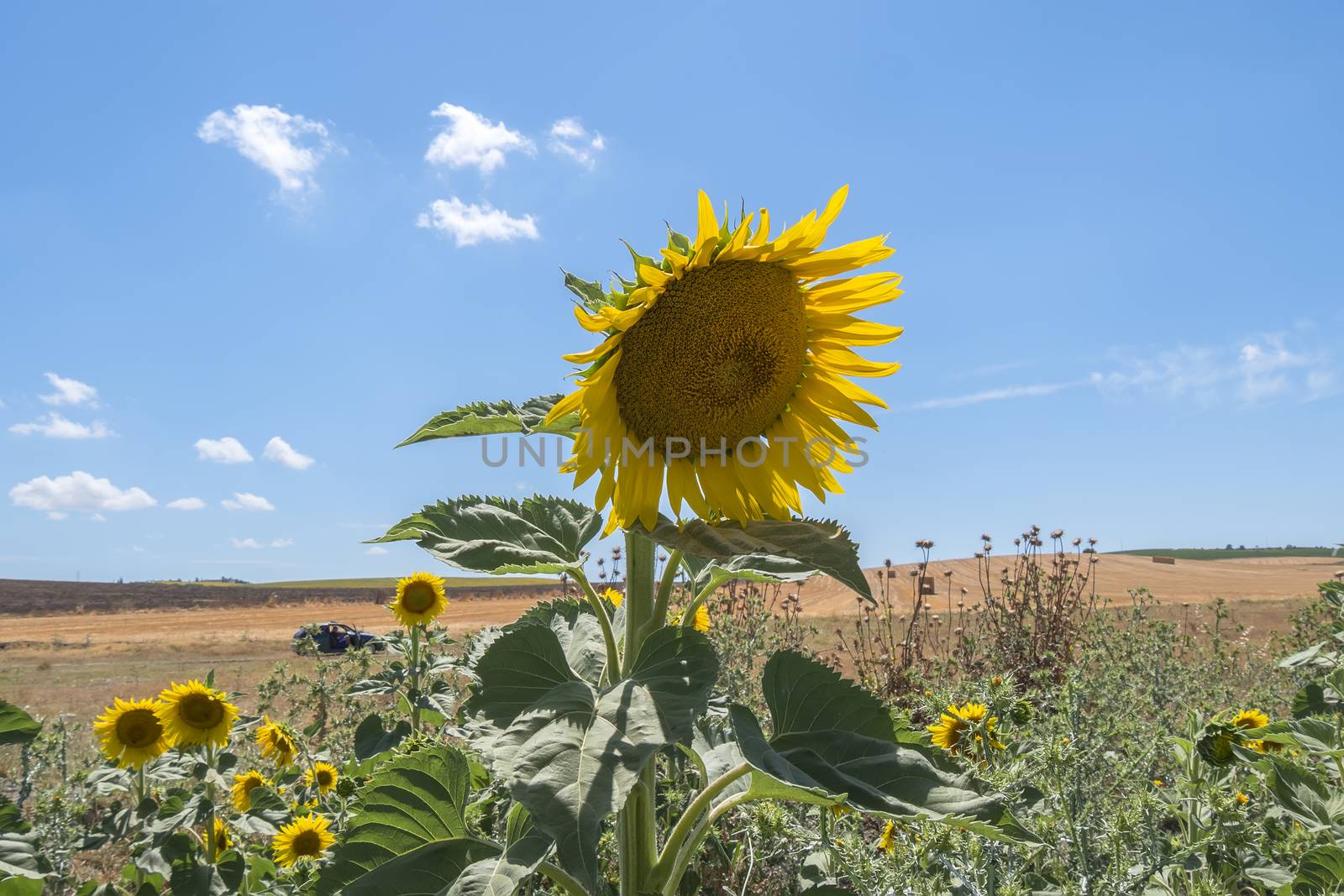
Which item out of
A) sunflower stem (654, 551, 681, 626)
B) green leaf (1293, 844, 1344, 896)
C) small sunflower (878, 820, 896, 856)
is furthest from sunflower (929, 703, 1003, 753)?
sunflower stem (654, 551, 681, 626)

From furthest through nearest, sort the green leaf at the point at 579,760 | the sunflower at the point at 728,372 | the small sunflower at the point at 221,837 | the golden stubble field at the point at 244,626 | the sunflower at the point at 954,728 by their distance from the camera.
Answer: the golden stubble field at the point at 244,626 → the small sunflower at the point at 221,837 → the sunflower at the point at 954,728 → the sunflower at the point at 728,372 → the green leaf at the point at 579,760

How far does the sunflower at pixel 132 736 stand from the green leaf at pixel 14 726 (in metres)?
1.54

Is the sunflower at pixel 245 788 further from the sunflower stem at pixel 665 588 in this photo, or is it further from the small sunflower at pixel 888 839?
the sunflower stem at pixel 665 588

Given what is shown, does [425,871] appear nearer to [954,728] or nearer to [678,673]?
[678,673]

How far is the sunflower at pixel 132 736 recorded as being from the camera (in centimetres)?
370

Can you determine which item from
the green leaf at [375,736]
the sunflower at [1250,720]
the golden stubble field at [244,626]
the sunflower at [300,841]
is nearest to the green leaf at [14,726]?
the green leaf at [375,736]

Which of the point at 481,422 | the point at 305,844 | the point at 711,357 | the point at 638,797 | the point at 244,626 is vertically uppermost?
the point at 711,357

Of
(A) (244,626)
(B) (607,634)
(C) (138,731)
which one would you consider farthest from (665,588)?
(A) (244,626)

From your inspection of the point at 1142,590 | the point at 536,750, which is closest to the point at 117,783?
the point at 536,750

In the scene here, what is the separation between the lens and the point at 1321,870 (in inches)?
85.8

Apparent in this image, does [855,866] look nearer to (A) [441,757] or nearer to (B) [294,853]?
(A) [441,757]

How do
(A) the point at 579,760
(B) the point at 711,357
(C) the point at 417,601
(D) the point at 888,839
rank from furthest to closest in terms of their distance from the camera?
(C) the point at 417,601
(D) the point at 888,839
(B) the point at 711,357
(A) the point at 579,760

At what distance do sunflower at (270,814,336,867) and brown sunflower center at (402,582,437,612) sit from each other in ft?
3.20

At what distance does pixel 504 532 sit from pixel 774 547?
1.41ft
